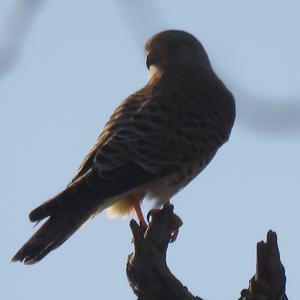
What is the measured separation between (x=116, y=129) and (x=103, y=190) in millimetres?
744

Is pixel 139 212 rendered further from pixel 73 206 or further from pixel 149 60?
pixel 149 60

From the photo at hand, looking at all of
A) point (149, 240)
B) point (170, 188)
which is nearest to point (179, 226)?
point (170, 188)

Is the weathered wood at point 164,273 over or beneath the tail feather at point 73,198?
beneath

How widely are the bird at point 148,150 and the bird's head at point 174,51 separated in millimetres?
14

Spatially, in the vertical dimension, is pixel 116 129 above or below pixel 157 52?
below

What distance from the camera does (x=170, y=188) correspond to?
24.7 feet

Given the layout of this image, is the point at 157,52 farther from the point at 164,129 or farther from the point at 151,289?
the point at 151,289

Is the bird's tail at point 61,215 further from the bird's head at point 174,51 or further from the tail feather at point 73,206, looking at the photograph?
the bird's head at point 174,51

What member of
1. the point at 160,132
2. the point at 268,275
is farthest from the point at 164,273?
the point at 160,132

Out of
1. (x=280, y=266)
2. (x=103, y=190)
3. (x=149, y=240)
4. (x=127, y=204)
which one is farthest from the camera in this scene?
(x=127, y=204)

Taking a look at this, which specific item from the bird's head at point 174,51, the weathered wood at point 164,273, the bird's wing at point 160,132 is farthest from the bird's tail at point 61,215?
the bird's head at point 174,51

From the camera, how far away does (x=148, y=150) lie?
734 cm

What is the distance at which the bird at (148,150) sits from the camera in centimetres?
677

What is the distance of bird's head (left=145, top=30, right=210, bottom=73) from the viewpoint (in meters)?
8.84
